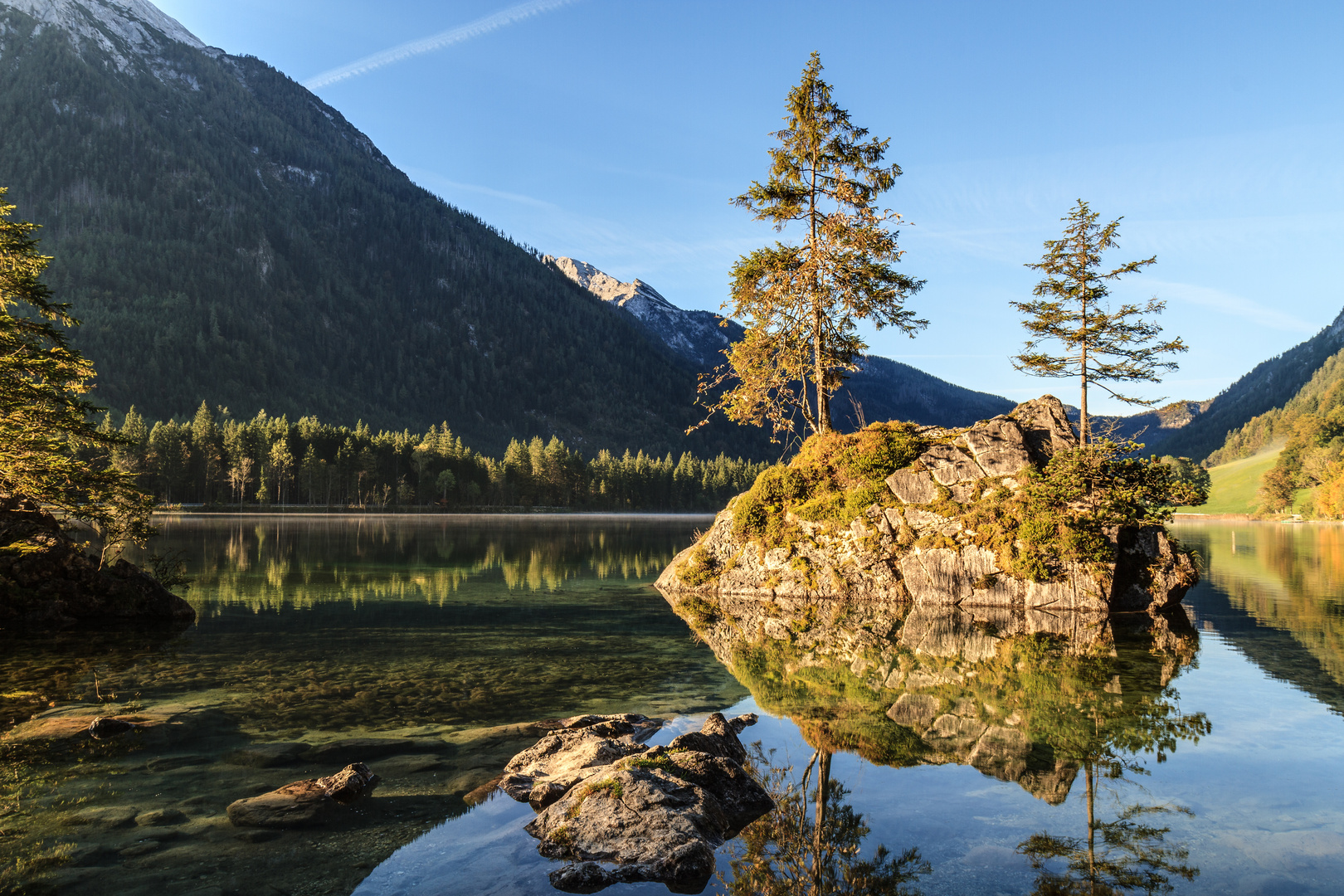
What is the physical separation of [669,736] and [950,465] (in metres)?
20.6

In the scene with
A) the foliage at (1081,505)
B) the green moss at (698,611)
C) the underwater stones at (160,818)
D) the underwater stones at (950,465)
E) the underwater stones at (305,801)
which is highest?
the underwater stones at (950,465)

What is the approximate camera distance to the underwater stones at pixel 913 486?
2847cm

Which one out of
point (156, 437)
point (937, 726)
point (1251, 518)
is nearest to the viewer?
point (937, 726)

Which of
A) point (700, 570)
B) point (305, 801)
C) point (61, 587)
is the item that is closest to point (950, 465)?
point (700, 570)

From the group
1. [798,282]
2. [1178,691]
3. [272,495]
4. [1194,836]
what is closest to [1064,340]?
[798,282]

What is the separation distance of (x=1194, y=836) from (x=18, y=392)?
25.0 m

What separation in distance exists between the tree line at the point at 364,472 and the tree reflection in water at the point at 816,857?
105238mm

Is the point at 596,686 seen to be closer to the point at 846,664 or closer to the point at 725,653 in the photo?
the point at 725,653

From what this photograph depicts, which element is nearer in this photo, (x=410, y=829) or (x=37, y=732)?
(x=410, y=829)

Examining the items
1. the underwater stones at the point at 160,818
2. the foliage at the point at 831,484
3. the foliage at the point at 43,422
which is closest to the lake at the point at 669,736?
the underwater stones at the point at 160,818

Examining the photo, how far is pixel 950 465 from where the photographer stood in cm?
2895

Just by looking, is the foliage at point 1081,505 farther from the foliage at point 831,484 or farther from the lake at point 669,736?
the foliage at point 831,484

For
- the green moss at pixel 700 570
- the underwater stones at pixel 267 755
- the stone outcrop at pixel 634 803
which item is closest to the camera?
the stone outcrop at pixel 634 803

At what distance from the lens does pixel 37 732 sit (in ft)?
37.7
